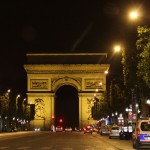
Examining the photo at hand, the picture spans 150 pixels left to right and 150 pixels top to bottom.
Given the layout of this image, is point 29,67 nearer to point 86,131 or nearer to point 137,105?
point 86,131

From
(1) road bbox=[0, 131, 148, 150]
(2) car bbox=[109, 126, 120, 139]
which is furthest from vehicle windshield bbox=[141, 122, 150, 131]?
(2) car bbox=[109, 126, 120, 139]

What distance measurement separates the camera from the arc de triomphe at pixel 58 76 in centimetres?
14600

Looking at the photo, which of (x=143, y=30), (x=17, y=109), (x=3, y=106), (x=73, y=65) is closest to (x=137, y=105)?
(x=143, y=30)

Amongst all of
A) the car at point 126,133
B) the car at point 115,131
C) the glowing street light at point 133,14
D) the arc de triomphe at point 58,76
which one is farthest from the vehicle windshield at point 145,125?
the arc de triomphe at point 58,76

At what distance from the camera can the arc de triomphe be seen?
5748 inches

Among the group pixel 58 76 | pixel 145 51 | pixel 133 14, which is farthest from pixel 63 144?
pixel 58 76

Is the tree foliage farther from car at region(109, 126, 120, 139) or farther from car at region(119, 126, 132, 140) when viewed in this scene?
car at region(109, 126, 120, 139)

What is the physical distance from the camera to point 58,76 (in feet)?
488

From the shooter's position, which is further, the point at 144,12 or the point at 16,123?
the point at 16,123

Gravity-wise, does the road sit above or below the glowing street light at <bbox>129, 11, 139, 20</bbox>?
below

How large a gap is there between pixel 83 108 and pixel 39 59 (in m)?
17.3

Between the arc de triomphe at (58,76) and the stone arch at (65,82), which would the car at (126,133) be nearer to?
the arc de triomphe at (58,76)

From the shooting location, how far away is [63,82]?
150 meters

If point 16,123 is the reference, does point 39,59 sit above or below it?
above
